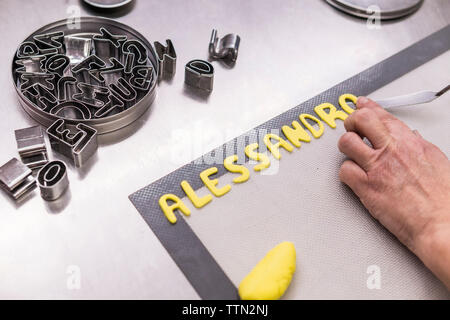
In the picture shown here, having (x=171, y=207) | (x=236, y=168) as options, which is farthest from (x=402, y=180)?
(x=171, y=207)

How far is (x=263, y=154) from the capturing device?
87 cm

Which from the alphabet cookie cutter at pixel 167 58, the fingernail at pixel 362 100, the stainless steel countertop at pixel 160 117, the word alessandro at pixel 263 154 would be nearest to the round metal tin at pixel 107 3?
the stainless steel countertop at pixel 160 117

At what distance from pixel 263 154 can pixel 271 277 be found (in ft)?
0.84

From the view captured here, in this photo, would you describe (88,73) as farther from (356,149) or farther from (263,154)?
(356,149)

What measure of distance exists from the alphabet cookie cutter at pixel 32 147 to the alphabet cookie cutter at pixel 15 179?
0.03m

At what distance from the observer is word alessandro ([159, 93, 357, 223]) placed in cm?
79

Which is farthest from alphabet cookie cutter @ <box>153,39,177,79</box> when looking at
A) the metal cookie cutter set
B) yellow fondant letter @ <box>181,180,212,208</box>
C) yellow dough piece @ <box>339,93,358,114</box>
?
yellow dough piece @ <box>339,93,358,114</box>

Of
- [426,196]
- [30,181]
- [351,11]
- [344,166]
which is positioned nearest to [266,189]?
[344,166]

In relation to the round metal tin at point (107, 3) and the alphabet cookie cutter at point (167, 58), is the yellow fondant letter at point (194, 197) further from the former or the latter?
the round metal tin at point (107, 3)

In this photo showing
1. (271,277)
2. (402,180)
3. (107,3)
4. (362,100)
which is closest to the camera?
(271,277)

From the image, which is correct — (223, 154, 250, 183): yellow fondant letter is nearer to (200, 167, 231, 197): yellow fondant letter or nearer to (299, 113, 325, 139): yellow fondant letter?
(200, 167, 231, 197): yellow fondant letter

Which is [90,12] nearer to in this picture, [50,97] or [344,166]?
[50,97]

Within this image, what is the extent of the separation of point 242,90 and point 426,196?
415mm

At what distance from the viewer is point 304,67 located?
3.36 ft
